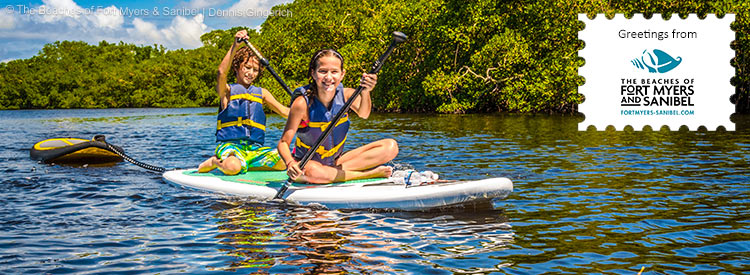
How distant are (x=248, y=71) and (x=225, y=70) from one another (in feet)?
1.68

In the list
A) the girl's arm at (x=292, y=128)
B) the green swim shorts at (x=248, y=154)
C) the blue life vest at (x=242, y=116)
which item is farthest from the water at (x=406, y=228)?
the blue life vest at (x=242, y=116)

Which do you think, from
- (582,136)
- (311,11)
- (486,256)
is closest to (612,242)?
(486,256)

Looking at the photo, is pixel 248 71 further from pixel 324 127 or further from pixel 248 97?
pixel 324 127

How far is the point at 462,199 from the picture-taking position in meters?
5.80

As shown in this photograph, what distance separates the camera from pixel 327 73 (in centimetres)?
620

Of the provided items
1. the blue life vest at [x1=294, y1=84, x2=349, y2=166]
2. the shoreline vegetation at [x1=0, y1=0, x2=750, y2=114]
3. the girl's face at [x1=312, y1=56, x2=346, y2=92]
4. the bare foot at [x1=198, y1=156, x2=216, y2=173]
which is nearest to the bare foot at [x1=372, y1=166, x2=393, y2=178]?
the blue life vest at [x1=294, y1=84, x2=349, y2=166]

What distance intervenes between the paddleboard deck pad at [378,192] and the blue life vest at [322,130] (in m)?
0.34

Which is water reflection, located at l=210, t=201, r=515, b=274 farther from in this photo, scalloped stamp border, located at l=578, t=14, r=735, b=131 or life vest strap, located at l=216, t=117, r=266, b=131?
scalloped stamp border, located at l=578, t=14, r=735, b=131

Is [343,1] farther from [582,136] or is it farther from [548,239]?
[548,239]

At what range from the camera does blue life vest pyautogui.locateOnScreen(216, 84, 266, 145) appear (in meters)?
7.60

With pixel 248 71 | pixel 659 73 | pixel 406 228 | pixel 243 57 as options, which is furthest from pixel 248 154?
pixel 659 73

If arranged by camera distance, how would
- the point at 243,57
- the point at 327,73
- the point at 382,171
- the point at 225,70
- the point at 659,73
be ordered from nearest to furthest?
the point at 327,73 < the point at 382,171 < the point at 225,70 < the point at 243,57 < the point at 659,73

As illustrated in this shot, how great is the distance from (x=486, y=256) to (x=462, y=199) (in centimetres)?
144

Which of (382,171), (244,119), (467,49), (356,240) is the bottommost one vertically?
(356,240)
